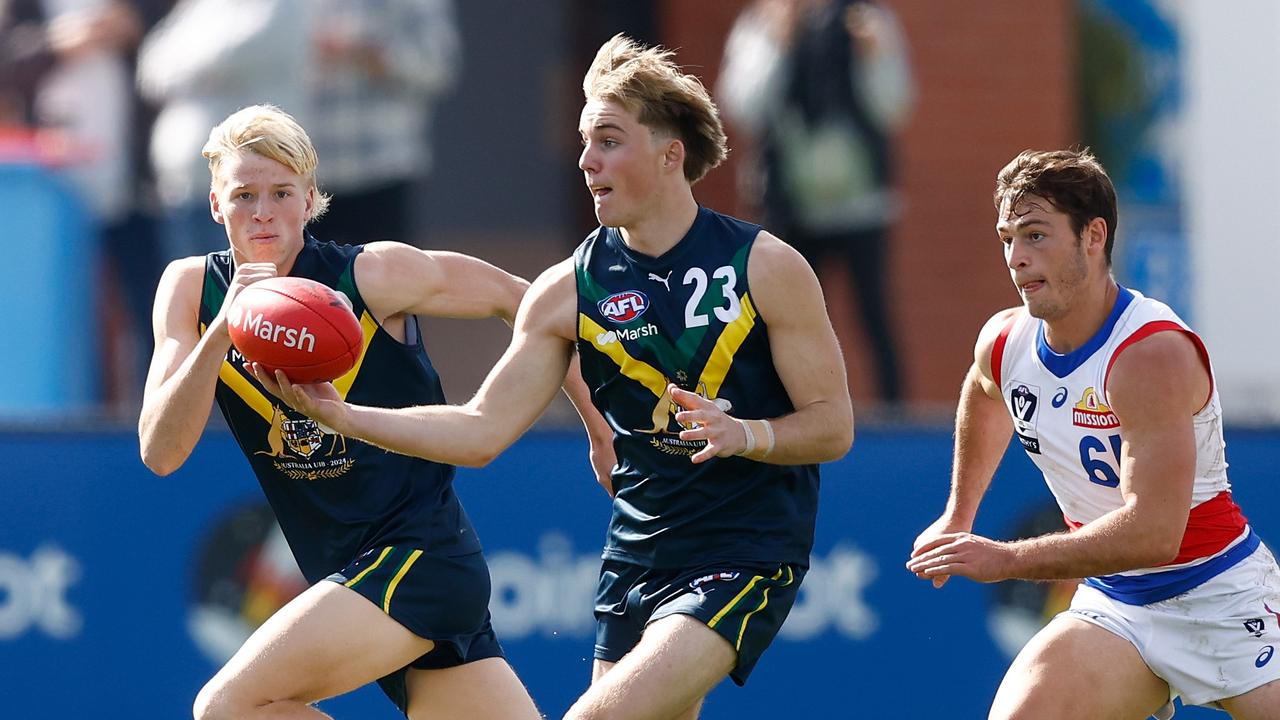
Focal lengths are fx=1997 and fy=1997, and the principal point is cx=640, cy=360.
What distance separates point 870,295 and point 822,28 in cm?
132

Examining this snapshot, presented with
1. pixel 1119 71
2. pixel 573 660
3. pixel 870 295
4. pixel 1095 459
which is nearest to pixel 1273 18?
pixel 1119 71

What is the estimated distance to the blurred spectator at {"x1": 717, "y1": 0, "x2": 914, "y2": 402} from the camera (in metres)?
9.48

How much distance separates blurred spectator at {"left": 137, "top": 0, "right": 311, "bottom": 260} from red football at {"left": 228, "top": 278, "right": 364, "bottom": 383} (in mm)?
3770

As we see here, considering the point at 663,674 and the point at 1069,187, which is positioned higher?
the point at 1069,187

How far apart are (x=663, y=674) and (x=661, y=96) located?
1539mm

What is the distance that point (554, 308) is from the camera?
17.9 feet

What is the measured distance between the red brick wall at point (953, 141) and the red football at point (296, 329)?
22.2 feet

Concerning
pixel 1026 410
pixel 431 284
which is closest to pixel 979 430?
pixel 1026 410

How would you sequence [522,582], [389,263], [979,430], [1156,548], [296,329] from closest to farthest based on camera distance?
[296,329] < [1156,548] < [389,263] < [979,430] < [522,582]

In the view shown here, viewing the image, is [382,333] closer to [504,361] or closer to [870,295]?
A: [504,361]

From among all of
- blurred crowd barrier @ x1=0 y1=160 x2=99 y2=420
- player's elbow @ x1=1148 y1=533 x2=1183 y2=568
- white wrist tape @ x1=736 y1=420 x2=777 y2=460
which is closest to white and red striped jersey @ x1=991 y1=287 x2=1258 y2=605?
player's elbow @ x1=1148 y1=533 x2=1183 y2=568

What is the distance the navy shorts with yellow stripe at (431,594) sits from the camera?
549 cm

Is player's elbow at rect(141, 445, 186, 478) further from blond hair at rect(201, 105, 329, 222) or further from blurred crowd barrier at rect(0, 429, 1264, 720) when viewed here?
blurred crowd barrier at rect(0, 429, 1264, 720)

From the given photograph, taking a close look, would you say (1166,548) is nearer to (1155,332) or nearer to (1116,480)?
(1116,480)
